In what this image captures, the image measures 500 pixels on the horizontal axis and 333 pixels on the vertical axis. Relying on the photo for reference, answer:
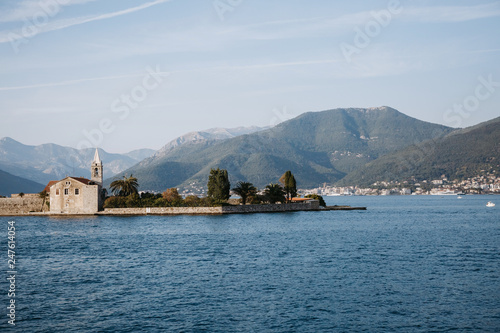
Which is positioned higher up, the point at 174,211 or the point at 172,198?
the point at 172,198

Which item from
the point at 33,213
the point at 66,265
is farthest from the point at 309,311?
the point at 33,213

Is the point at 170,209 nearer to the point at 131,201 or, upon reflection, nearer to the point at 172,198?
the point at 172,198

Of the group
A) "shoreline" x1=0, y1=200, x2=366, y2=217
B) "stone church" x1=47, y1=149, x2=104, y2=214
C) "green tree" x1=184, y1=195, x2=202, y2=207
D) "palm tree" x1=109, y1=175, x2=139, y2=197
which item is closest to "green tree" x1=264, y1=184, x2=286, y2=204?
"shoreline" x1=0, y1=200, x2=366, y2=217

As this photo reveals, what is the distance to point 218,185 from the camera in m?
89.2

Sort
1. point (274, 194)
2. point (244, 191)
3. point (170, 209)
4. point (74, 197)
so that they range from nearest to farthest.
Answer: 1. point (74, 197)
2. point (170, 209)
3. point (244, 191)
4. point (274, 194)

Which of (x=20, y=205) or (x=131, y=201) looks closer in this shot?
(x=131, y=201)

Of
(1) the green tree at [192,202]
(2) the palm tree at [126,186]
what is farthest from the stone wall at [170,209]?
(2) the palm tree at [126,186]

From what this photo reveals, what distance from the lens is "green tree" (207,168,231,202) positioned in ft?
290

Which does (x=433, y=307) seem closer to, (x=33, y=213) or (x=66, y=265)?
(x=66, y=265)

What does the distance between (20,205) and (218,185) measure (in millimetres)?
36209

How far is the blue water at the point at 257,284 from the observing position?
68.2 ft

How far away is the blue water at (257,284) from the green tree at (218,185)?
3765 cm

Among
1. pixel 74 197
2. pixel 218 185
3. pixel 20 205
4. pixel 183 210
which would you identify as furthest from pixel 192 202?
pixel 20 205

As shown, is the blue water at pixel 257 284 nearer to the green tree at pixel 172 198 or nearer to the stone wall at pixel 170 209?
the stone wall at pixel 170 209
